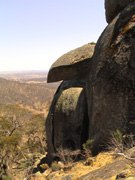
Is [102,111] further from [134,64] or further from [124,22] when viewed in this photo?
[124,22]

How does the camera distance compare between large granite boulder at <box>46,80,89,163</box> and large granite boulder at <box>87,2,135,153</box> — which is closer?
large granite boulder at <box>87,2,135,153</box>

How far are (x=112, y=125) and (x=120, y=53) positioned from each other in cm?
362

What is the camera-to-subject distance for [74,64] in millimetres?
11320

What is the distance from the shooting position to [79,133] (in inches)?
424

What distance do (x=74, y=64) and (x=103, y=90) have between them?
394 cm

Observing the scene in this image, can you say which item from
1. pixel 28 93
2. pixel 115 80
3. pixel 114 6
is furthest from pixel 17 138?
pixel 28 93

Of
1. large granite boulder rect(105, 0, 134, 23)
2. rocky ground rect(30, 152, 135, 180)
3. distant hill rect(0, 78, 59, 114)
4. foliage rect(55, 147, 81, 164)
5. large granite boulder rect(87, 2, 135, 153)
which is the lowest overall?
distant hill rect(0, 78, 59, 114)

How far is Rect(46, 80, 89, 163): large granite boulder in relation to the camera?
35.2 ft

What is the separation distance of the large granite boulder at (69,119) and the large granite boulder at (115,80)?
6.59 feet

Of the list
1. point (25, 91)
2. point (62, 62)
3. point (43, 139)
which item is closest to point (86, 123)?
point (62, 62)

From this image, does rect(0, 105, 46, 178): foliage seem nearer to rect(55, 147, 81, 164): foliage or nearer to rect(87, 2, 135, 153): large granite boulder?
rect(55, 147, 81, 164): foliage

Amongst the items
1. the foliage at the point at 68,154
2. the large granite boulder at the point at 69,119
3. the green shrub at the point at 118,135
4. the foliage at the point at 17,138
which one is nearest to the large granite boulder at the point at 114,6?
the large granite boulder at the point at 69,119

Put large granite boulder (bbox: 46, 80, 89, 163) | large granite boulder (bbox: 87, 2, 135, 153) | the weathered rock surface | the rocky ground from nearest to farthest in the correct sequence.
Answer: the rocky ground → large granite boulder (bbox: 87, 2, 135, 153) → large granite boulder (bbox: 46, 80, 89, 163) → the weathered rock surface

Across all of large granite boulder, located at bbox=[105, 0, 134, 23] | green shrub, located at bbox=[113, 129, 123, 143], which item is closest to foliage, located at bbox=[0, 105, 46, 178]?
green shrub, located at bbox=[113, 129, 123, 143]
